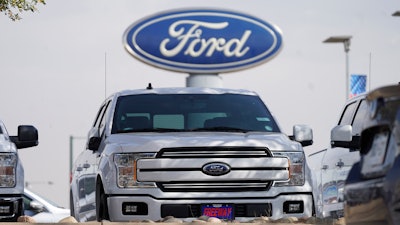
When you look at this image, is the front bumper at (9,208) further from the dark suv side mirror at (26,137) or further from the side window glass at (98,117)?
the side window glass at (98,117)

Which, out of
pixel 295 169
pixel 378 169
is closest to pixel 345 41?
pixel 295 169

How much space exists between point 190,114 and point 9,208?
7.77 ft

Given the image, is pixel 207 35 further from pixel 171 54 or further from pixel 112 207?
pixel 112 207

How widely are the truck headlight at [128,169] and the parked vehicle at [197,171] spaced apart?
0.01 m

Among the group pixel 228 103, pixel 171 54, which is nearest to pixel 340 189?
pixel 228 103

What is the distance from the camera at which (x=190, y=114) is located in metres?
15.4

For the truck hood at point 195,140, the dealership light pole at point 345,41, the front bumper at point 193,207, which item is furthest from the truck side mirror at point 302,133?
the dealership light pole at point 345,41

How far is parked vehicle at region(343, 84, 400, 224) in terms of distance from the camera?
24.7 ft

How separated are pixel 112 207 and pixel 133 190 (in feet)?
0.97

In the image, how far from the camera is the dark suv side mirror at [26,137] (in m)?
16.0

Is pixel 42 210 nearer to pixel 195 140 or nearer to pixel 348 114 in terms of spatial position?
pixel 348 114

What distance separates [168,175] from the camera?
564 inches

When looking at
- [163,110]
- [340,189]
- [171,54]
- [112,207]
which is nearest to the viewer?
[112,207]

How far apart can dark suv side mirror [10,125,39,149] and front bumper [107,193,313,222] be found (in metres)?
2.22
